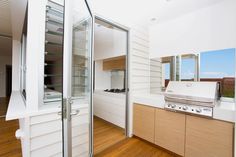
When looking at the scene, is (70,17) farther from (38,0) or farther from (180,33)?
(180,33)

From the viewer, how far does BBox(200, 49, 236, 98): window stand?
200 centimetres

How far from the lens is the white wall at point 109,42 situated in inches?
119

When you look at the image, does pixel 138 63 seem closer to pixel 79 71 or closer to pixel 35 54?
pixel 79 71

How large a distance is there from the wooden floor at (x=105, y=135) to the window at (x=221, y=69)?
6.57ft

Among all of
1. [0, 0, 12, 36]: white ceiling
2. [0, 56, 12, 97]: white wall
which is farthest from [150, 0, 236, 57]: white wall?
[0, 56, 12, 97]: white wall

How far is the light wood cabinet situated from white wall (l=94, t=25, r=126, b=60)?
287 millimetres

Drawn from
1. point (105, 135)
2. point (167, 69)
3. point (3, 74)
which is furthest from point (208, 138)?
point (3, 74)

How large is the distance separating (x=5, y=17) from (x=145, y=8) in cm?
274

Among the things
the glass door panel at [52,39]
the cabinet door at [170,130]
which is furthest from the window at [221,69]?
the glass door panel at [52,39]

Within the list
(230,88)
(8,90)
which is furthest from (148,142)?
(8,90)

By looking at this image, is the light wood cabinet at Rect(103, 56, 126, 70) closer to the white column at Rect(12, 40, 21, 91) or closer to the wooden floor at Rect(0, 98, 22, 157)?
the white column at Rect(12, 40, 21, 91)

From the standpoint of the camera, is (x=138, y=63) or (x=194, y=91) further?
(x=138, y=63)

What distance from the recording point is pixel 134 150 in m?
2.16

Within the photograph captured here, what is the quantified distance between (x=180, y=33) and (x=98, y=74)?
2.76 metres
